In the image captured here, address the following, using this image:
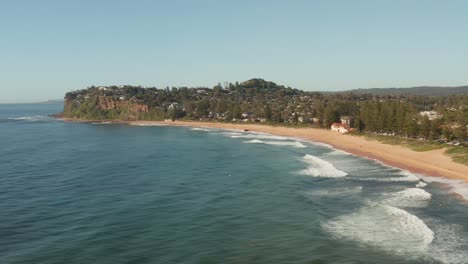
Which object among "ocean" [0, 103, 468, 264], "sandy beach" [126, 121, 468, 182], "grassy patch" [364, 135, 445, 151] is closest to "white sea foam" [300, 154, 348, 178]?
"ocean" [0, 103, 468, 264]

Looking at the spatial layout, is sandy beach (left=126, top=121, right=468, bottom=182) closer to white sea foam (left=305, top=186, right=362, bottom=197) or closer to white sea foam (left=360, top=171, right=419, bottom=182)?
white sea foam (left=360, top=171, right=419, bottom=182)

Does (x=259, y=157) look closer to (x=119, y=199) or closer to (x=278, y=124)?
(x=119, y=199)

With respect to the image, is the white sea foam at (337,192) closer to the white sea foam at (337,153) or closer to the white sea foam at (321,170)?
the white sea foam at (321,170)

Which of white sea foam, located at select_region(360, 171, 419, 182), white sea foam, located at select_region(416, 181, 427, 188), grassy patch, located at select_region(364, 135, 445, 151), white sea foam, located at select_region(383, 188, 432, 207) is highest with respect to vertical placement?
grassy patch, located at select_region(364, 135, 445, 151)

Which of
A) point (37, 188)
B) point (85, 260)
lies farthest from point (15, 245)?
point (37, 188)

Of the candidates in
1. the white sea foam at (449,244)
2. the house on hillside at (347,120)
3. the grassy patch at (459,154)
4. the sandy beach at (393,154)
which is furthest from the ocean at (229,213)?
the house on hillside at (347,120)
